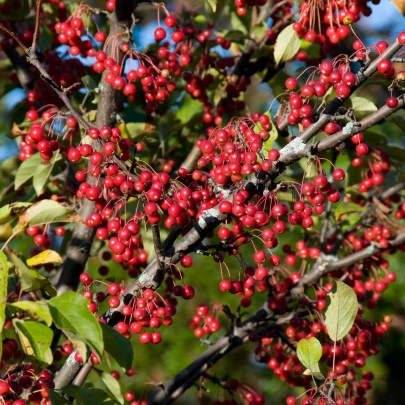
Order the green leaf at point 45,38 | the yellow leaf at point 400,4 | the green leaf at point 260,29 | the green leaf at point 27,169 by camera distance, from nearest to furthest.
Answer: the yellow leaf at point 400,4, the green leaf at point 27,169, the green leaf at point 260,29, the green leaf at point 45,38

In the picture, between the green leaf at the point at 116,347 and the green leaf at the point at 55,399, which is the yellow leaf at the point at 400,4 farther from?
the green leaf at the point at 55,399

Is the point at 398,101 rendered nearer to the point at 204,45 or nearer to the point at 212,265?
the point at 204,45

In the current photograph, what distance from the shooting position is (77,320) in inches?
60.7

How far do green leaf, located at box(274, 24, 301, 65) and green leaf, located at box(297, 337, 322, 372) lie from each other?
1018 millimetres

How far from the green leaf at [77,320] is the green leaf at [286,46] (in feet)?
4.14

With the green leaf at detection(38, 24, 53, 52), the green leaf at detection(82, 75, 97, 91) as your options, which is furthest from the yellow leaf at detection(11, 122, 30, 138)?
the green leaf at detection(38, 24, 53, 52)

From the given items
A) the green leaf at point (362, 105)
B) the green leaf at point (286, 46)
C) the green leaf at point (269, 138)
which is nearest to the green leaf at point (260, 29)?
the green leaf at point (286, 46)

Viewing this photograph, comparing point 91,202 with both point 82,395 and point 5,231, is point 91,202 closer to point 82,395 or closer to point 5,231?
point 5,231

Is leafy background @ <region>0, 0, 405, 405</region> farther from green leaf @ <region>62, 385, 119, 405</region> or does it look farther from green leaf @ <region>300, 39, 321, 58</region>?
green leaf @ <region>62, 385, 119, 405</region>

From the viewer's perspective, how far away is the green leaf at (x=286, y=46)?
2.46 metres

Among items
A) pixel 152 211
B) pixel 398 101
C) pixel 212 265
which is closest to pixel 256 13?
pixel 398 101

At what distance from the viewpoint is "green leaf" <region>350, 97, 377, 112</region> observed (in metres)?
2.45

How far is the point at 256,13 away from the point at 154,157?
81cm

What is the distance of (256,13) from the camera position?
120 inches
